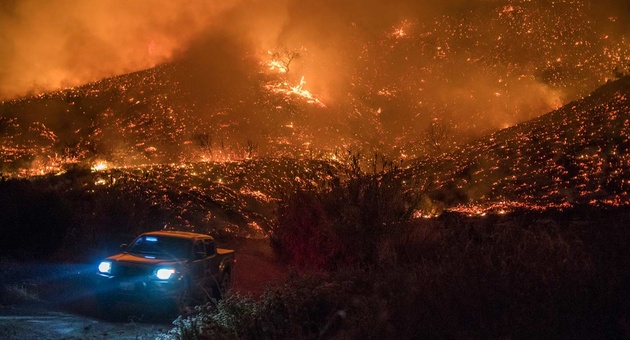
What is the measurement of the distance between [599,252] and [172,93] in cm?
4076

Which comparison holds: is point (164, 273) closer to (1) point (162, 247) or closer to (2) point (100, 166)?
(1) point (162, 247)

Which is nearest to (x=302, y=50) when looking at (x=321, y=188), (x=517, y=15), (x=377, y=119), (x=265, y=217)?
(x=377, y=119)

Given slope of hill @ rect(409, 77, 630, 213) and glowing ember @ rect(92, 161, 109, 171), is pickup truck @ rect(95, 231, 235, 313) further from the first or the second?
glowing ember @ rect(92, 161, 109, 171)

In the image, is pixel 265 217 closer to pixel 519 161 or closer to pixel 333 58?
pixel 519 161

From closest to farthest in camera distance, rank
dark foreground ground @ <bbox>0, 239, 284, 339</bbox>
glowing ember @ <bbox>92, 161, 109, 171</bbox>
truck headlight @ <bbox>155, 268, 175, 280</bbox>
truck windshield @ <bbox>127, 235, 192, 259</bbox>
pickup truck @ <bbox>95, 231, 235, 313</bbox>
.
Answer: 1. dark foreground ground @ <bbox>0, 239, 284, 339</bbox>
2. pickup truck @ <bbox>95, 231, 235, 313</bbox>
3. truck headlight @ <bbox>155, 268, 175, 280</bbox>
4. truck windshield @ <bbox>127, 235, 192, 259</bbox>
5. glowing ember @ <bbox>92, 161, 109, 171</bbox>

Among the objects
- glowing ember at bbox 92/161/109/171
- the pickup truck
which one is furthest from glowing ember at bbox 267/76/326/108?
the pickup truck

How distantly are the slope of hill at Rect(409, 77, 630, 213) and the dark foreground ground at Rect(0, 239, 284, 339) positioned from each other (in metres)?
14.4

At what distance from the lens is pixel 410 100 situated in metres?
46.5

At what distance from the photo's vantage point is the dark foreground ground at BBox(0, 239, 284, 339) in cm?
925

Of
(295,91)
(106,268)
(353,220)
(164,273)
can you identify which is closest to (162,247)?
(106,268)

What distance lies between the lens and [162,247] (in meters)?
12.4

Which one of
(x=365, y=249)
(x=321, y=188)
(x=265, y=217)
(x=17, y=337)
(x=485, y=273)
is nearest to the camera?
(x=485, y=273)

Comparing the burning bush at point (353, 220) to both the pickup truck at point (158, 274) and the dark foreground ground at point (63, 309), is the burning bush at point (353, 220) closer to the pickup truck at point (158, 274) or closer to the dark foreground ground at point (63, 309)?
the dark foreground ground at point (63, 309)

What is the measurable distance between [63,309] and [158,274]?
2.41 meters
